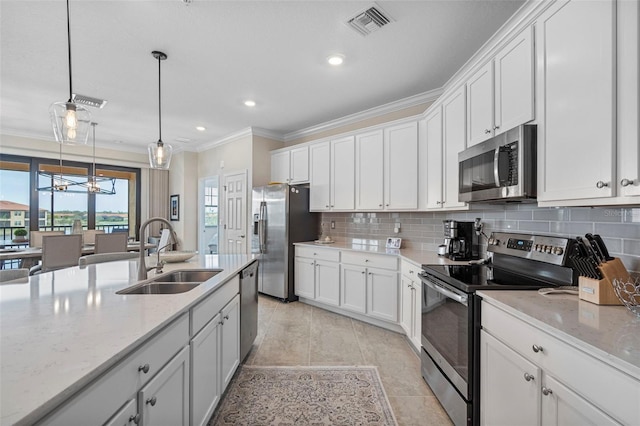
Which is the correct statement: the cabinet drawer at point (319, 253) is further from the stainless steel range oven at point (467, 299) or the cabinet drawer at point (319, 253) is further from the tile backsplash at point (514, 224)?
the stainless steel range oven at point (467, 299)

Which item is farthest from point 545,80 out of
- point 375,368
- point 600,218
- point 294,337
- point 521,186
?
point 294,337

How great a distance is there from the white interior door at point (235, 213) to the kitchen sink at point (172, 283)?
9.76 feet

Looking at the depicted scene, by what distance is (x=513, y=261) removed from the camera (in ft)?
7.00

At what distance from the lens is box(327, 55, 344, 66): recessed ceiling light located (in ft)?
9.27

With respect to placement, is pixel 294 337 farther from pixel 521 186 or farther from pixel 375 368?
pixel 521 186

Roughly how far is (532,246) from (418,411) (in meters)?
1.33

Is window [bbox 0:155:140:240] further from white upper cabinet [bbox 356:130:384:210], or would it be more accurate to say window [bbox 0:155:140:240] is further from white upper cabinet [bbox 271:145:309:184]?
white upper cabinet [bbox 356:130:384:210]

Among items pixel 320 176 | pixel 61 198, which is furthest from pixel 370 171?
pixel 61 198

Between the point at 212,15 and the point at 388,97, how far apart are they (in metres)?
2.25

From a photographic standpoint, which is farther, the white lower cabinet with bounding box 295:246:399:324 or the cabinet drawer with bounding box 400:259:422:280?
the white lower cabinet with bounding box 295:246:399:324

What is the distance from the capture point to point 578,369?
1.03m

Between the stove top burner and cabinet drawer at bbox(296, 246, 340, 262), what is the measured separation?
5.49ft

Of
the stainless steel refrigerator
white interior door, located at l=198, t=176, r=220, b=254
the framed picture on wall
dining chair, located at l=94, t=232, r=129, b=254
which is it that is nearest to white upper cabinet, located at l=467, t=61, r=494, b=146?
the stainless steel refrigerator

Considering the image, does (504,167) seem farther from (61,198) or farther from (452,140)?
(61,198)
